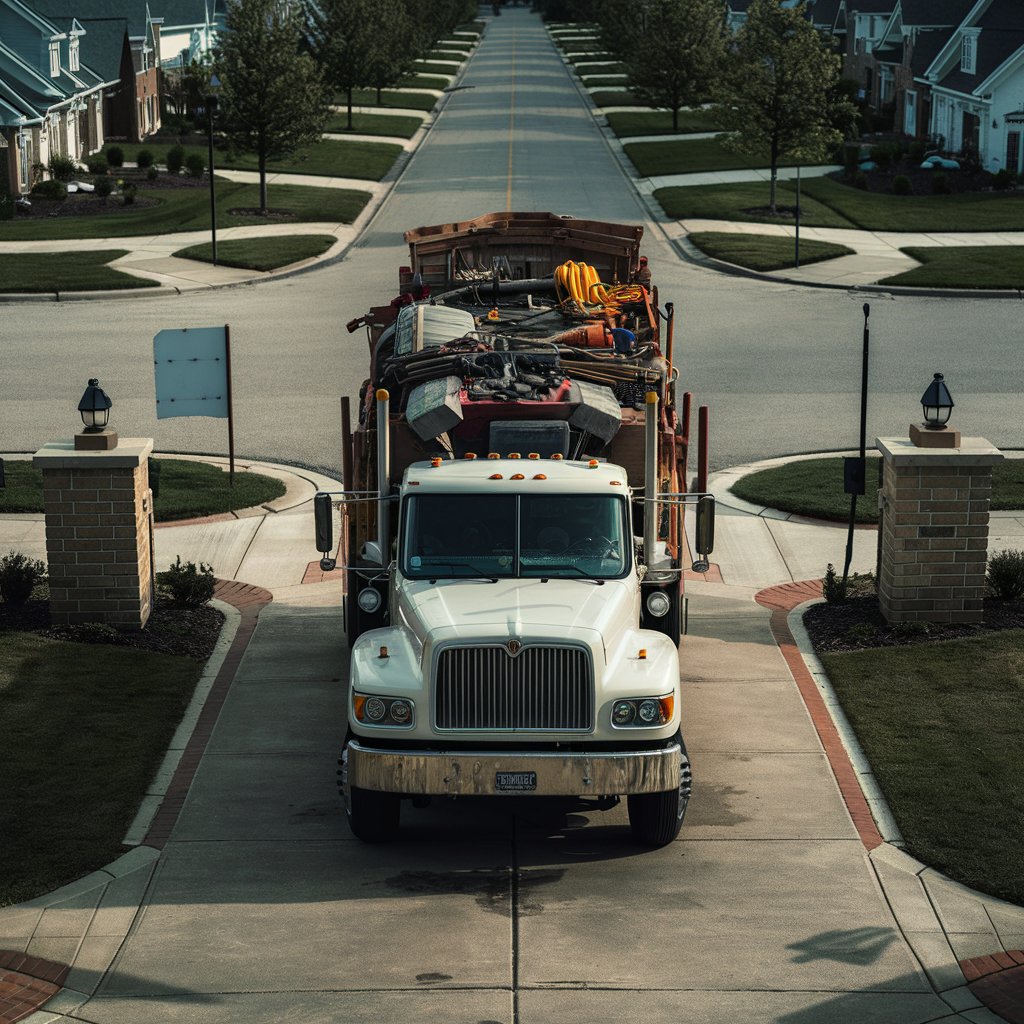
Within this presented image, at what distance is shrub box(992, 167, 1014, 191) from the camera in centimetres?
5922

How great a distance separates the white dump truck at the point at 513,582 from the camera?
1177 cm

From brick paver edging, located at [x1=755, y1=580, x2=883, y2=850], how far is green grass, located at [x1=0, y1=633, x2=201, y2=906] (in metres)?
5.56

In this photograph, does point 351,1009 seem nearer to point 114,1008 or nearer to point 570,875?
point 114,1008

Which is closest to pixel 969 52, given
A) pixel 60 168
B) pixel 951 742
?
pixel 60 168

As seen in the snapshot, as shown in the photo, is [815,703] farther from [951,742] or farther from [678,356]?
[678,356]

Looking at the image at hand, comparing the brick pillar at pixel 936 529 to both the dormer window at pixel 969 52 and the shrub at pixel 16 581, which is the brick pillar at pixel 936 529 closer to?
the shrub at pixel 16 581

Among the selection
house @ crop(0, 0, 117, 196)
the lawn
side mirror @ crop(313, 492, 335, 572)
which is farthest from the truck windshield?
the lawn

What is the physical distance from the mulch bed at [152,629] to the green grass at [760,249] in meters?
28.6

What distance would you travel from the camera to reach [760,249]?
46250 mm

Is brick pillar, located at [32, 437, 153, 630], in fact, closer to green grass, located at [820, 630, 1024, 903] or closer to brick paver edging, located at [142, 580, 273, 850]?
brick paver edging, located at [142, 580, 273, 850]

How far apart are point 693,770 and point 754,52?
44532 millimetres

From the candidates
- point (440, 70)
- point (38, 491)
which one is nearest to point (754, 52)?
point (38, 491)

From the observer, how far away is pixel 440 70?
11775 cm

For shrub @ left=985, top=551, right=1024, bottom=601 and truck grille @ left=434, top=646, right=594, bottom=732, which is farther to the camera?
shrub @ left=985, top=551, right=1024, bottom=601
